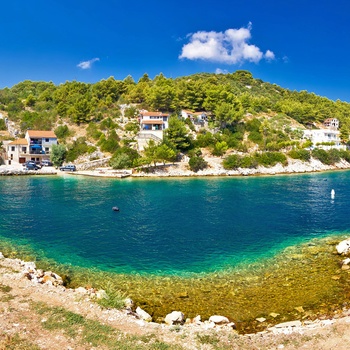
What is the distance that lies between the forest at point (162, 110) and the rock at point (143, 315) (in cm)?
5316

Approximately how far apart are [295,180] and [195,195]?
27308 mm

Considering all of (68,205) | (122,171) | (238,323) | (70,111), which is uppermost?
(70,111)

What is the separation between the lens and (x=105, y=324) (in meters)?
12.7

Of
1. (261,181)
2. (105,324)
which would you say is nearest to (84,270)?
(105,324)

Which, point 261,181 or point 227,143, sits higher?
point 227,143

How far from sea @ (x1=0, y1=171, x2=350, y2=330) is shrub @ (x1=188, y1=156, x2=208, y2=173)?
1536cm

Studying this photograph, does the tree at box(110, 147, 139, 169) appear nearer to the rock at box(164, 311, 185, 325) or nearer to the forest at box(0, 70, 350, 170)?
the forest at box(0, 70, 350, 170)

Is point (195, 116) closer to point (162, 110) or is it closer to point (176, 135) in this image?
point (162, 110)

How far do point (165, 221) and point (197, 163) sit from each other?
38091 millimetres

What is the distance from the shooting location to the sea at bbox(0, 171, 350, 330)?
2116 cm

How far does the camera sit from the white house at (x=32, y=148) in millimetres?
A: 75688

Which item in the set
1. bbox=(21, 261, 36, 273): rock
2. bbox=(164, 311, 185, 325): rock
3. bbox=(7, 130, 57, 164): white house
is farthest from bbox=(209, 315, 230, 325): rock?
bbox=(7, 130, 57, 164): white house

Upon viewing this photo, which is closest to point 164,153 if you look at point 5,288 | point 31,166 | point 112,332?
point 31,166

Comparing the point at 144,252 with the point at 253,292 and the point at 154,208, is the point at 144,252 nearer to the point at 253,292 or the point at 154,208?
the point at 253,292
